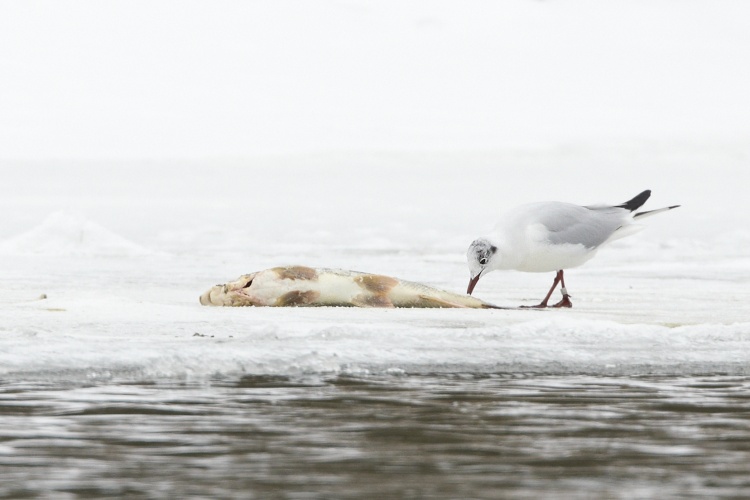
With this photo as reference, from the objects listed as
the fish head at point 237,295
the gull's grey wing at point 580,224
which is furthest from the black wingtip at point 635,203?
the fish head at point 237,295

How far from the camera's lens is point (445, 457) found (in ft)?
11.9

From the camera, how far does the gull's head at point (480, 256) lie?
9039mm

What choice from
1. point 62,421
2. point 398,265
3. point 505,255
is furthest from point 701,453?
point 398,265

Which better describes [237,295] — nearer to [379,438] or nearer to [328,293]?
[328,293]

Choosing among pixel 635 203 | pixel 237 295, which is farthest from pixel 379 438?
pixel 635 203

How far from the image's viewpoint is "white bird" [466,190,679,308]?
9.13 meters

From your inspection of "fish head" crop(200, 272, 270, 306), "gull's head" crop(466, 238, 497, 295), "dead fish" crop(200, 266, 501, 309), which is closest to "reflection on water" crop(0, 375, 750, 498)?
"dead fish" crop(200, 266, 501, 309)

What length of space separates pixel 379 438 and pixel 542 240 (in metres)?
5.54

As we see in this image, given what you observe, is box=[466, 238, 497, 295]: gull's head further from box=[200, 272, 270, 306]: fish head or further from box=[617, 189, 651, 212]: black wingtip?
box=[617, 189, 651, 212]: black wingtip

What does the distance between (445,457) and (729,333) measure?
12.0ft

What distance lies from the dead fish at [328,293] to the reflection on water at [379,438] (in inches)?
125

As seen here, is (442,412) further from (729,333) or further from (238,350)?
(729,333)

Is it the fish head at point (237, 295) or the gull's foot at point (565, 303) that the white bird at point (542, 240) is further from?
the fish head at point (237, 295)

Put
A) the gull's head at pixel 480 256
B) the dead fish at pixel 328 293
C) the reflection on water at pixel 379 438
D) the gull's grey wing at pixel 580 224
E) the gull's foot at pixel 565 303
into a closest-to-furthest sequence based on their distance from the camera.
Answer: the reflection on water at pixel 379 438 < the dead fish at pixel 328 293 < the gull's head at pixel 480 256 < the gull's foot at pixel 565 303 < the gull's grey wing at pixel 580 224
